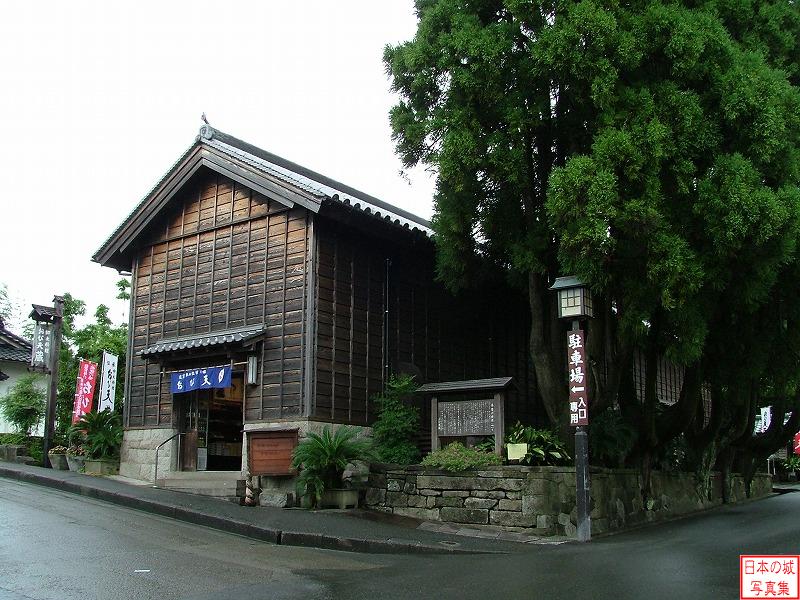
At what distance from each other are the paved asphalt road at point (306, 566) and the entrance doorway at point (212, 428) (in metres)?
4.46

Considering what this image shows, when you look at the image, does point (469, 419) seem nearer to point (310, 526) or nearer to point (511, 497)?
point (511, 497)

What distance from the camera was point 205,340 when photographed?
1712 cm

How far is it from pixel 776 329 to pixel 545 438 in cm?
559

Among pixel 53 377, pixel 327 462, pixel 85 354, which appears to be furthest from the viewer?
pixel 85 354

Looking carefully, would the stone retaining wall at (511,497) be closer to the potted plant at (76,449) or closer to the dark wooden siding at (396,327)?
the dark wooden siding at (396,327)

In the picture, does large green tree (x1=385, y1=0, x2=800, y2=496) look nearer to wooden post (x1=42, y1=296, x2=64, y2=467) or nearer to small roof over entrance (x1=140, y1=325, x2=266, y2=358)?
small roof over entrance (x1=140, y1=325, x2=266, y2=358)

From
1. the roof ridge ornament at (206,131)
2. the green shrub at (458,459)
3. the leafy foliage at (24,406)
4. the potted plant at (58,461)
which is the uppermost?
the roof ridge ornament at (206,131)

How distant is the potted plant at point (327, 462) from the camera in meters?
14.6

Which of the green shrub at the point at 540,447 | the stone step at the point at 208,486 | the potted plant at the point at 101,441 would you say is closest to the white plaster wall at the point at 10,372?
the potted plant at the point at 101,441

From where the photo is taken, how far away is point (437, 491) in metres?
14.4

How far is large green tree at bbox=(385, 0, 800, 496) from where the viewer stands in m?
12.0

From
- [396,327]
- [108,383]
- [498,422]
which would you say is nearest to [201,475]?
[108,383]

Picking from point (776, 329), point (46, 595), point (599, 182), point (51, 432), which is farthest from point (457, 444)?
point (51, 432)

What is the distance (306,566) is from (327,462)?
4620 millimetres
